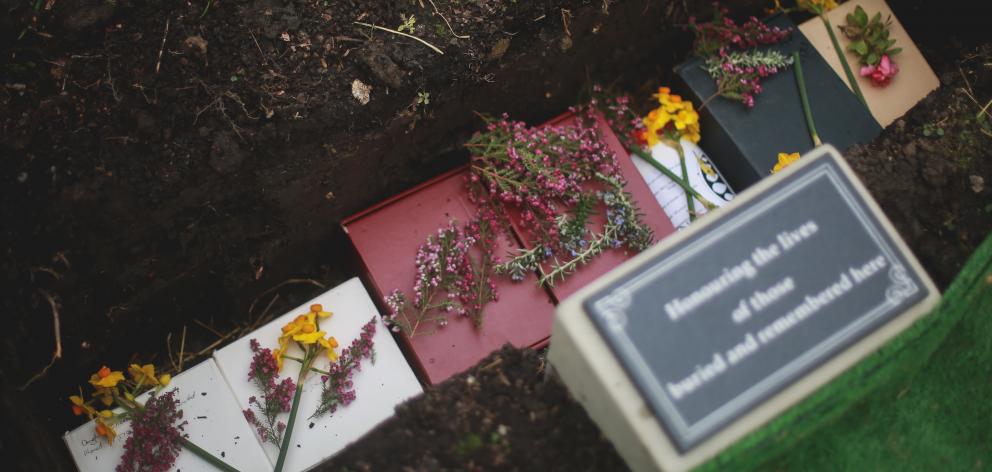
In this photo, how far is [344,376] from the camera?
2.39 metres

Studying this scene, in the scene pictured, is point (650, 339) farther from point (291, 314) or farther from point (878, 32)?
point (878, 32)

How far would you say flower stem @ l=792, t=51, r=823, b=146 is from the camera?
9.04 feet

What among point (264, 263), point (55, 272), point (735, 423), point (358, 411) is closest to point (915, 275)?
point (735, 423)

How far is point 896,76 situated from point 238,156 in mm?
2581

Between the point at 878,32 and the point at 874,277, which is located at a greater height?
the point at 878,32

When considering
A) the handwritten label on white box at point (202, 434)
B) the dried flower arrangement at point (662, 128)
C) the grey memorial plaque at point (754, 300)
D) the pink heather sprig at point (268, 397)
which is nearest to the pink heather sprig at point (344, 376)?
the pink heather sprig at point (268, 397)

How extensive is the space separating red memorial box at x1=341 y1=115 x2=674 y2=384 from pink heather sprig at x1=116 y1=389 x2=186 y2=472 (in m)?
0.78

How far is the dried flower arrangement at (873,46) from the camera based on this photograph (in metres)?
2.87

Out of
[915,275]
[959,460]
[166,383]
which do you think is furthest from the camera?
[166,383]

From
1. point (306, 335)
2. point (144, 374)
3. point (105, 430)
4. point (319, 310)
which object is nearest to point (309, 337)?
point (306, 335)

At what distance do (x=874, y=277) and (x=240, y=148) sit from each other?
1780 millimetres

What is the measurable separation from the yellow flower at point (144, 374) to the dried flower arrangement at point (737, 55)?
223 centimetres

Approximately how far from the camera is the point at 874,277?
1587 millimetres

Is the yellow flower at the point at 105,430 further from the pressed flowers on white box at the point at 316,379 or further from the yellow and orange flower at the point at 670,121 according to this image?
the yellow and orange flower at the point at 670,121
